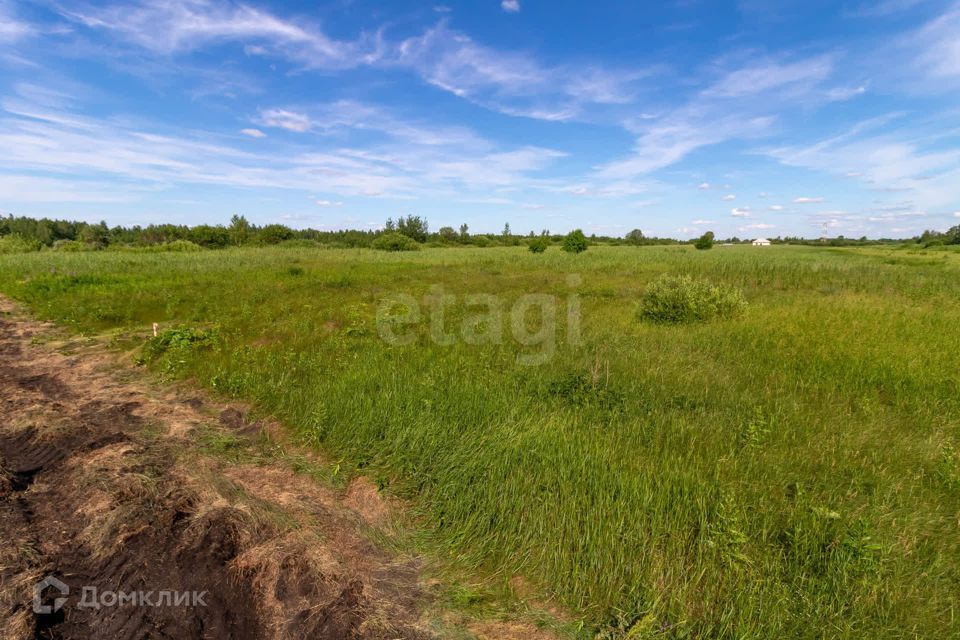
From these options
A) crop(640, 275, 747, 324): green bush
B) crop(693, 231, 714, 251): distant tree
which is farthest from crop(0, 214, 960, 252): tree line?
crop(640, 275, 747, 324): green bush

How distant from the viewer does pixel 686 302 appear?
938 centimetres

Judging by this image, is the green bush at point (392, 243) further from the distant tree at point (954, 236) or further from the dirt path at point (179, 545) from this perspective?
the distant tree at point (954, 236)

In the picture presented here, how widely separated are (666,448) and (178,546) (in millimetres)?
4085

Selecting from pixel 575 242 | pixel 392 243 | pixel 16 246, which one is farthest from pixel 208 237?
pixel 575 242

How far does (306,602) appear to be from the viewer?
8.26 ft

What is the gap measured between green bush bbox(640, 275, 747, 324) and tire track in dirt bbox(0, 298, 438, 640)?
8290 mm

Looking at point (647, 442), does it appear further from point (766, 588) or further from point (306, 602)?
point (306, 602)

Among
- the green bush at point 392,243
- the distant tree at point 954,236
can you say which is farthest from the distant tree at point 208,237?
the distant tree at point 954,236

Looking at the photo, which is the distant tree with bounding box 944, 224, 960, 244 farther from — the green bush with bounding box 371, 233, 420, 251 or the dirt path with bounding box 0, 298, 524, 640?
the dirt path with bounding box 0, 298, 524, 640

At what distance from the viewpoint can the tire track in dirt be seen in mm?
2357

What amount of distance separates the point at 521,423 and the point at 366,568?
198 centimetres

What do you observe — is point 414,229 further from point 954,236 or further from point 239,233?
point 954,236

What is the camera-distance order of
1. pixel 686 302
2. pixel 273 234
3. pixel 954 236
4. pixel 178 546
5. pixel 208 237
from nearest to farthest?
pixel 178 546 → pixel 686 302 → pixel 954 236 → pixel 208 237 → pixel 273 234

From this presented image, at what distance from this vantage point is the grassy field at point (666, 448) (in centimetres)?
253
